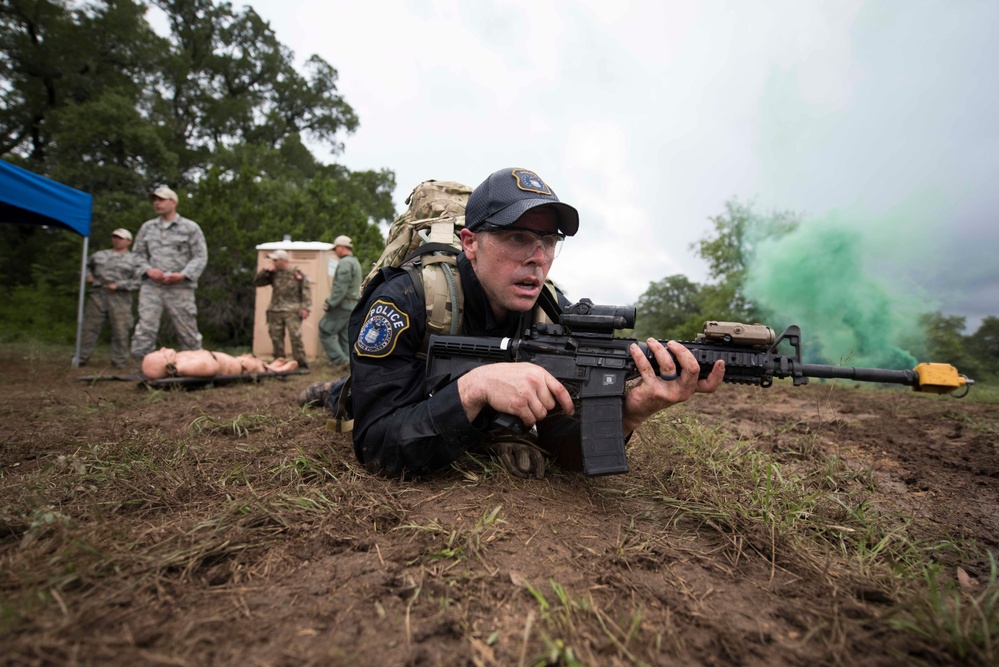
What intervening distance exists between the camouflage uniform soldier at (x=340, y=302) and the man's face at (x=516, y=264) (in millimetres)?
6314

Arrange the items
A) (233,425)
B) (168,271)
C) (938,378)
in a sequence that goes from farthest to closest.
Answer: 1. (168,271)
2. (233,425)
3. (938,378)

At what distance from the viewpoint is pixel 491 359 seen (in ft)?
7.97

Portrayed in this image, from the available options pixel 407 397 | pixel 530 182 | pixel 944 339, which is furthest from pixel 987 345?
pixel 407 397

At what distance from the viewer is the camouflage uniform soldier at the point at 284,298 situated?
8680mm

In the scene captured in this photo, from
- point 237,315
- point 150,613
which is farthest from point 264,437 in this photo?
point 237,315

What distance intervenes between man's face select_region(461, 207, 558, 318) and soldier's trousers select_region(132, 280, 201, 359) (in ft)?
18.9

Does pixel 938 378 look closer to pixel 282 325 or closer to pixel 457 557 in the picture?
pixel 457 557

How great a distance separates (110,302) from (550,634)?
9.64 metres

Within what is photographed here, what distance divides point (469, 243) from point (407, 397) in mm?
863

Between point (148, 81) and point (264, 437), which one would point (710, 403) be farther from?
point (148, 81)

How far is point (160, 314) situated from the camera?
6875 mm

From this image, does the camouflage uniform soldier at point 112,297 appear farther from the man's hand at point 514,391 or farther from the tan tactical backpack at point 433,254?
the man's hand at point 514,391

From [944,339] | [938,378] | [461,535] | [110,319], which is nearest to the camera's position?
[461,535]

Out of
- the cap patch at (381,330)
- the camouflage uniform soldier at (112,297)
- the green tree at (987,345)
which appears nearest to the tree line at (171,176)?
the green tree at (987,345)
